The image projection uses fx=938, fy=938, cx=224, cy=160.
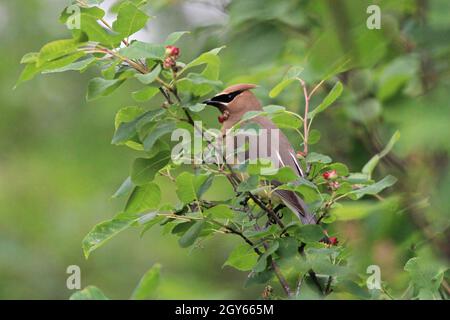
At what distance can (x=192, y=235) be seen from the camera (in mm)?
2559

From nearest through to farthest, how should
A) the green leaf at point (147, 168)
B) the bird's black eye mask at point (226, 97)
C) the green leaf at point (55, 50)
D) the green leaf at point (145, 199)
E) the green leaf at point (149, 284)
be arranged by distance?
the green leaf at point (149, 284) < the green leaf at point (55, 50) < the green leaf at point (147, 168) < the green leaf at point (145, 199) < the bird's black eye mask at point (226, 97)

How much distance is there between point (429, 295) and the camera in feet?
8.16

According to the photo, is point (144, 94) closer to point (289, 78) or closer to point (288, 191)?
point (289, 78)

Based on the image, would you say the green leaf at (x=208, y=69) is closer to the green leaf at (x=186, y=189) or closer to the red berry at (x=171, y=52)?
the red berry at (x=171, y=52)

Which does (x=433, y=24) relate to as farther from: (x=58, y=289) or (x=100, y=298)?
(x=58, y=289)

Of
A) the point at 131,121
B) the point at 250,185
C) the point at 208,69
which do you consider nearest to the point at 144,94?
A: the point at 131,121

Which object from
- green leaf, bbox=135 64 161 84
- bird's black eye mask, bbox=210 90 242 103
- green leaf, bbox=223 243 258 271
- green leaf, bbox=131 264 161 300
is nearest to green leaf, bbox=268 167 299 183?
green leaf, bbox=223 243 258 271

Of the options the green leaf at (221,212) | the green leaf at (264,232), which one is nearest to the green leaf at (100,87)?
the green leaf at (221,212)

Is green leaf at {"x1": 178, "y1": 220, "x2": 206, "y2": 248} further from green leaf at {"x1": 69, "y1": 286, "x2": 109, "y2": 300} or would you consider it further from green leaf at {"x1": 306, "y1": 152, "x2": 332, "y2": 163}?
green leaf at {"x1": 69, "y1": 286, "x2": 109, "y2": 300}

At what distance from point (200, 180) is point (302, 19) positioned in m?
1.70

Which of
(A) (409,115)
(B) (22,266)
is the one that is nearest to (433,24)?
(A) (409,115)

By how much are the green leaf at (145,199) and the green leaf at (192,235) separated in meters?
0.19

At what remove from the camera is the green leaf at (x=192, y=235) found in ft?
8.39

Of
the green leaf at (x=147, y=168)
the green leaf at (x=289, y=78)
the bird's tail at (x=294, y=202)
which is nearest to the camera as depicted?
the green leaf at (x=147, y=168)
